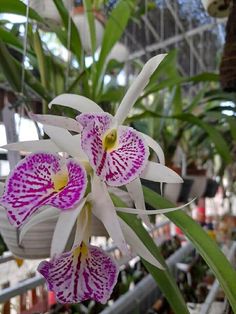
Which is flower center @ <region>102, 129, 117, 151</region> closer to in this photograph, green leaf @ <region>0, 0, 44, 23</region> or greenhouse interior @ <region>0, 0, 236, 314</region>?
greenhouse interior @ <region>0, 0, 236, 314</region>

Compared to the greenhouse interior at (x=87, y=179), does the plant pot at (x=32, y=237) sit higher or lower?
lower

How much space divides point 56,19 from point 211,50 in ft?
9.88

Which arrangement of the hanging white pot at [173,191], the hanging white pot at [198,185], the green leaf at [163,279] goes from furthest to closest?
1. the hanging white pot at [198,185]
2. the hanging white pot at [173,191]
3. the green leaf at [163,279]

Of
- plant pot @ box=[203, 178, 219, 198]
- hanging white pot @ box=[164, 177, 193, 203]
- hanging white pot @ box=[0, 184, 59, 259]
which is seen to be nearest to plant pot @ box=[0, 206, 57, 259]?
hanging white pot @ box=[0, 184, 59, 259]

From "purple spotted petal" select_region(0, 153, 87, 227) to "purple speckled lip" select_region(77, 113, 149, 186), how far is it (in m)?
0.02

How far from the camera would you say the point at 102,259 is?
34 centimetres

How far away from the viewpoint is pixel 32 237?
58 cm

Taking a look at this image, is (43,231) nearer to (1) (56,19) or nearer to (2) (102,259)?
(2) (102,259)

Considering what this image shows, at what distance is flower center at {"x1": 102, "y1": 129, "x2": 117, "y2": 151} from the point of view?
1.02ft

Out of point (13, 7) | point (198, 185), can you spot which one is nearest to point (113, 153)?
point (13, 7)

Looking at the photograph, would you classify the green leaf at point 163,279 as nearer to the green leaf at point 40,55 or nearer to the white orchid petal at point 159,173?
the white orchid petal at point 159,173

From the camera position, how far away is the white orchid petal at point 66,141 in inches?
14.1

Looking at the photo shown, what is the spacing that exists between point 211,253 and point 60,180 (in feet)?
0.63

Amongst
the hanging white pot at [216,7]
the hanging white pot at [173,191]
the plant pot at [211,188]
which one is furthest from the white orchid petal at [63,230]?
the plant pot at [211,188]
